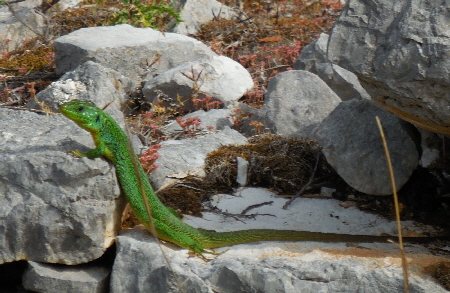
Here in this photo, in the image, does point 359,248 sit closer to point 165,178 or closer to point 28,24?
point 165,178

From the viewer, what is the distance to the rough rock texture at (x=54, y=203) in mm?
3934

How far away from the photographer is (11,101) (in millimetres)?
6496

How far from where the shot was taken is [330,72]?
679cm

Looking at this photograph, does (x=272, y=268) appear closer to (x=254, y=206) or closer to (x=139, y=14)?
(x=254, y=206)

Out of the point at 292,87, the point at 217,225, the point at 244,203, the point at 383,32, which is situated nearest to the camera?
the point at 383,32

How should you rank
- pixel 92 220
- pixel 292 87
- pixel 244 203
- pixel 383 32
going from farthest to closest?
1. pixel 292 87
2. pixel 244 203
3. pixel 92 220
4. pixel 383 32

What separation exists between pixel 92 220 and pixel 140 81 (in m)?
3.34

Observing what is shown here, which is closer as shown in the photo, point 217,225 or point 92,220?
point 92,220

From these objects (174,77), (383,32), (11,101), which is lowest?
(11,101)

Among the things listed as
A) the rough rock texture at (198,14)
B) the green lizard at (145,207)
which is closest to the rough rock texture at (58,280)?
the green lizard at (145,207)

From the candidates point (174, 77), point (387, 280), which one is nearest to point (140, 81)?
point (174, 77)

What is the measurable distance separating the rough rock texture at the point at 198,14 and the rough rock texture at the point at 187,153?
10.6 feet

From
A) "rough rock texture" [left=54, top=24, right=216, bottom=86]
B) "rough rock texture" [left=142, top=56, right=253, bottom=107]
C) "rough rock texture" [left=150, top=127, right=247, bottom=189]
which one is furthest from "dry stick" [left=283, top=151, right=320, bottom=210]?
"rough rock texture" [left=54, top=24, right=216, bottom=86]

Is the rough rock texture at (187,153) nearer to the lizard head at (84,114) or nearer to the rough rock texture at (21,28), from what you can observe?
the lizard head at (84,114)
